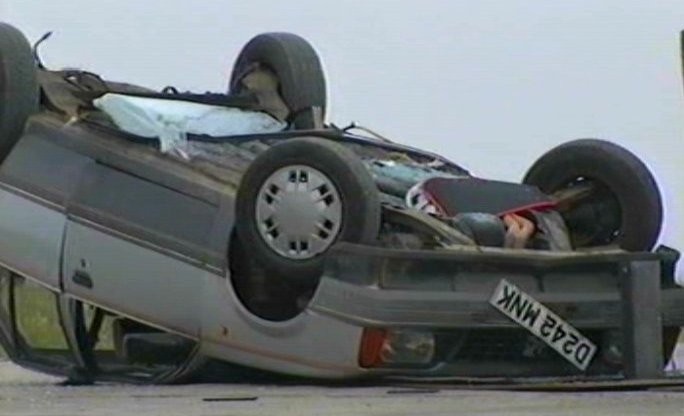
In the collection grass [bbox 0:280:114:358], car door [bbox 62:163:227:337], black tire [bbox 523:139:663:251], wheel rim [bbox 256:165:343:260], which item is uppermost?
black tire [bbox 523:139:663:251]

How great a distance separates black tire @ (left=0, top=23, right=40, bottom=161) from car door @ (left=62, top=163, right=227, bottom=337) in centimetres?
44

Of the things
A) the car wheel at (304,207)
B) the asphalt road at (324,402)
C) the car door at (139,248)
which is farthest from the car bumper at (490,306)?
the car door at (139,248)

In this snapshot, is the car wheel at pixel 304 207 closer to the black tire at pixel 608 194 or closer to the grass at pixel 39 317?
the grass at pixel 39 317

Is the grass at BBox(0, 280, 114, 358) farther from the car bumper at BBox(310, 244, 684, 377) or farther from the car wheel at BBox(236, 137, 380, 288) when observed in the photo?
the car bumper at BBox(310, 244, 684, 377)

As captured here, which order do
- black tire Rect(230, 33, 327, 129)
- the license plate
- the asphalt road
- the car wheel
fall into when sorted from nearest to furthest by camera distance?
the asphalt road, the car wheel, the license plate, black tire Rect(230, 33, 327, 129)

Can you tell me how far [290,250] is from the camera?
26.1ft

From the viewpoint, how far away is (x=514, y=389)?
311 inches

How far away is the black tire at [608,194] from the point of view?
8.61 metres

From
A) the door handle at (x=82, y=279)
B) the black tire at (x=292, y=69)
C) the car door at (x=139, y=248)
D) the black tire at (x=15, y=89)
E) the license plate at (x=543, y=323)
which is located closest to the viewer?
the license plate at (x=543, y=323)

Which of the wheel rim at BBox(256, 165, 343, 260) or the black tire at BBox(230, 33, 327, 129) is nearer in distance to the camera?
the wheel rim at BBox(256, 165, 343, 260)

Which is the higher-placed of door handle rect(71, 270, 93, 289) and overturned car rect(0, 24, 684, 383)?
overturned car rect(0, 24, 684, 383)

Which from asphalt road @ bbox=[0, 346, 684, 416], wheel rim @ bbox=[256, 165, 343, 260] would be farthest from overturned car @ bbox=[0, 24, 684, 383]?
asphalt road @ bbox=[0, 346, 684, 416]

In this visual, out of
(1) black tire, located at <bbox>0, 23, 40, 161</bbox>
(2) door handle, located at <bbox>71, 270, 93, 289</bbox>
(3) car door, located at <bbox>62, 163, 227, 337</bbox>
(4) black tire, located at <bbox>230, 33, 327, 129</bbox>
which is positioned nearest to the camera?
(3) car door, located at <bbox>62, 163, 227, 337</bbox>

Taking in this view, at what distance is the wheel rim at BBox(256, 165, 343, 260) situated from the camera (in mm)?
7887
